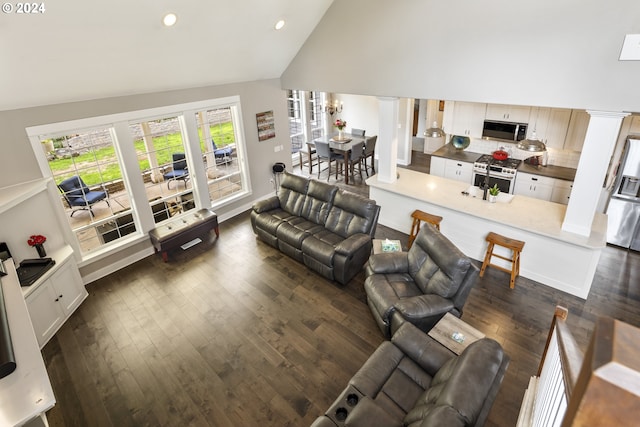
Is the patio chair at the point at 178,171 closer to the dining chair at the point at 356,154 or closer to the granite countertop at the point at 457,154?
the dining chair at the point at 356,154

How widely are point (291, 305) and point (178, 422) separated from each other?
1852mm

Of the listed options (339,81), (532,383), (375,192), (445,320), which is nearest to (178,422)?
(445,320)

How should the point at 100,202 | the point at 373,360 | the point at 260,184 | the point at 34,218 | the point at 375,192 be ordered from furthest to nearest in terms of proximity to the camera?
the point at 260,184, the point at 375,192, the point at 100,202, the point at 34,218, the point at 373,360

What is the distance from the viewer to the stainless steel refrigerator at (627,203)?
505 cm

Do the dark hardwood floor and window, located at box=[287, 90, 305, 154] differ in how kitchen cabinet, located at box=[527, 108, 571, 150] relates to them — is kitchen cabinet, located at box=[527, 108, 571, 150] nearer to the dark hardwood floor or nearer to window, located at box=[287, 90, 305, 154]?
the dark hardwood floor

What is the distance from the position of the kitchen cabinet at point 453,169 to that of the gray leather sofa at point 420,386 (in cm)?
512

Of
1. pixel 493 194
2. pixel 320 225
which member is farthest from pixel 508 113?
pixel 320 225

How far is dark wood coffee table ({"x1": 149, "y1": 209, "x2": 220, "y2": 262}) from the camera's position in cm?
561

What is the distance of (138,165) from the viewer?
5426mm

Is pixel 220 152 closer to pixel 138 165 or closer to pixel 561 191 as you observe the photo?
pixel 138 165

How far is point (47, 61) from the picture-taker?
142 inches

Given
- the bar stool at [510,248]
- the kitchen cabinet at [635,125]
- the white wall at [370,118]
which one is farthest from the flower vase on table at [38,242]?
the kitchen cabinet at [635,125]

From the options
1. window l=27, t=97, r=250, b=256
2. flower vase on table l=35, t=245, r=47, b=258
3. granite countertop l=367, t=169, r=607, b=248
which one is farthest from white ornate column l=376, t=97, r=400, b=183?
flower vase on table l=35, t=245, r=47, b=258

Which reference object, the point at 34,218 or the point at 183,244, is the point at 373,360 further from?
the point at 34,218
